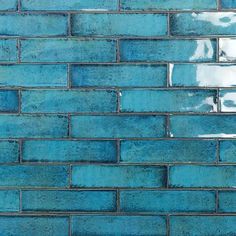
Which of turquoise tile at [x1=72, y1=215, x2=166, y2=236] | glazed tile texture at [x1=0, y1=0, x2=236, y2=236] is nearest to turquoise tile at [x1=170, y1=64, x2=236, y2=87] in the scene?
glazed tile texture at [x1=0, y1=0, x2=236, y2=236]

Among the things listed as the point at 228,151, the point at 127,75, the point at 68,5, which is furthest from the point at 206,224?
the point at 68,5

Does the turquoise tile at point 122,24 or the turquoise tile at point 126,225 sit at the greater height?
the turquoise tile at point 122,24

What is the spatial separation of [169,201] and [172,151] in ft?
0.58

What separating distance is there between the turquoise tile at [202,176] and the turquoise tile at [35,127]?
0.42 metres

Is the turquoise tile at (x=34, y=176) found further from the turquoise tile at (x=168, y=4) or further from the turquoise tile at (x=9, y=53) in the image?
the turquoise tile at (x=168, y=4)

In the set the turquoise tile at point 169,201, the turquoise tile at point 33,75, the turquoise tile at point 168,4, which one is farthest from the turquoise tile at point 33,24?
the turquoise tile at point 169,201

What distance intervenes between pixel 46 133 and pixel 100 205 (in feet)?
1.03

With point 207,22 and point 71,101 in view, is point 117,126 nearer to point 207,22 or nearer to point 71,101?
point 71,101

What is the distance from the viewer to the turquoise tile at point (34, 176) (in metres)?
1.46

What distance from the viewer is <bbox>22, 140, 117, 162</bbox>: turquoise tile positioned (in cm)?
146

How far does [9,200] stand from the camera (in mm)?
1471

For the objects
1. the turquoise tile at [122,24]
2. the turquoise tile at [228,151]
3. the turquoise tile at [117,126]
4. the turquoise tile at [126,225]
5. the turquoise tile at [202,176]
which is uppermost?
the turquoise tile at [122,24]

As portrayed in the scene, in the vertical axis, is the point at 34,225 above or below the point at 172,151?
below

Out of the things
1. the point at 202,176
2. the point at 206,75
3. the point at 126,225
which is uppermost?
the point at 206,75
